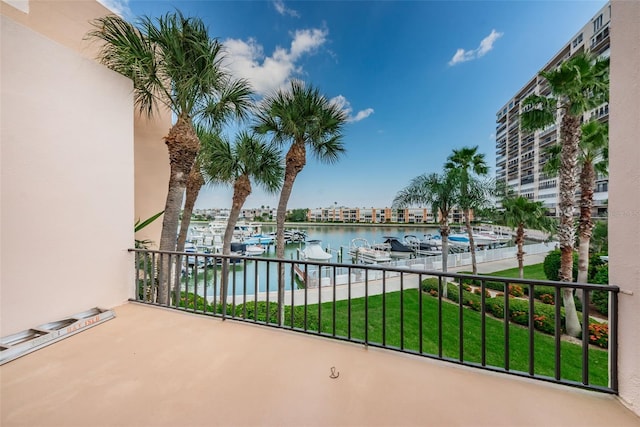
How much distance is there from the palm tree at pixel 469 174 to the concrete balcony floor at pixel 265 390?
870 cm

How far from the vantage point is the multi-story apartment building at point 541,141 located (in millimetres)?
7266

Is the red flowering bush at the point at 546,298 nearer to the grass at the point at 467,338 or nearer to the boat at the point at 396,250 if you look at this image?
the grass at the point at 467,338

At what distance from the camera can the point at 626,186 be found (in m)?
1.36

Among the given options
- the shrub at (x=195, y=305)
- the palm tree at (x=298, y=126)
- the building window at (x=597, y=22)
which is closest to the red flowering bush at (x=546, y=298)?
the palm tree at (x=298, y=126)

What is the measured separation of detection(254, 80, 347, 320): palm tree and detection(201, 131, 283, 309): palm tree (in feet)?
2.47

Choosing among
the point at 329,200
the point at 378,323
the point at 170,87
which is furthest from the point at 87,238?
the point at 329,200

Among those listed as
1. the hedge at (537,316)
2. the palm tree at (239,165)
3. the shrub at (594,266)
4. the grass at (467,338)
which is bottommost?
the grass at (467,338)

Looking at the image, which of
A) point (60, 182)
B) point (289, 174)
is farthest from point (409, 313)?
point (60, 182)

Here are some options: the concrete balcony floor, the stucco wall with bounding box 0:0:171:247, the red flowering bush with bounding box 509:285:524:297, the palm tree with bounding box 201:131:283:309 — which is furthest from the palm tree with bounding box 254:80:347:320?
the red flowering bush with bounding box 509:285:524:297

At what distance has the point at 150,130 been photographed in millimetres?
5473

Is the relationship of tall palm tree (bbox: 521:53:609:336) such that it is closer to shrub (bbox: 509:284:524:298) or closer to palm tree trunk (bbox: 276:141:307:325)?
shrub (bbox: 509:284:524:298)

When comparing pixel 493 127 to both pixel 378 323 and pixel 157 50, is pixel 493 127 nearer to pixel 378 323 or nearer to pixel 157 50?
pixel 378 323

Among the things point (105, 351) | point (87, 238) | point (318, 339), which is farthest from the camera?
point (87, 238)

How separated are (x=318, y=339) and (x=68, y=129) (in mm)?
3373
